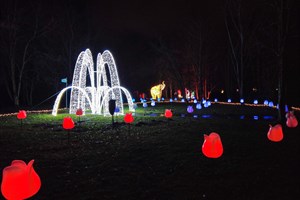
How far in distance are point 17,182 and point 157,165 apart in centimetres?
313

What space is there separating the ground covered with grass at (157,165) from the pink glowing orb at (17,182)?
60 centimetres

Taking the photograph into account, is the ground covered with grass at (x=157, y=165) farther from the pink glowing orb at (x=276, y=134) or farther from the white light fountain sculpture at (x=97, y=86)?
the white light fountain sculpture at (x=97, y=86)

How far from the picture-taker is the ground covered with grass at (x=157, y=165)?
5.14 meters

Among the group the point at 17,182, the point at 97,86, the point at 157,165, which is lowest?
the point at 157,165

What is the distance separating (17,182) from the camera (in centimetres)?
432

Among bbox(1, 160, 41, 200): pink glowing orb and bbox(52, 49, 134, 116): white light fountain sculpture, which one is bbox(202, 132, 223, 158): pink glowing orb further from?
bbox(52, 49, 134, 116): white light fountain sculpture

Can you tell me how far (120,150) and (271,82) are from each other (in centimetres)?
3051

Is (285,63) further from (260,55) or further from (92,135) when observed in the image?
(260,55)

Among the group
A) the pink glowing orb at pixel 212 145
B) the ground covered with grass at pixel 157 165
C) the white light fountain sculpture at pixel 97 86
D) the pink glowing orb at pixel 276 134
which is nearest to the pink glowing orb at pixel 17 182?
the ground covered with grass at pixel 157 165

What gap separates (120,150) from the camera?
8.41 m

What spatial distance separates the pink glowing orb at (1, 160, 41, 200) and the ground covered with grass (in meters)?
0.60

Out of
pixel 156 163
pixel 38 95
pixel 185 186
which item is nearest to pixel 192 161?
pixel 156 163

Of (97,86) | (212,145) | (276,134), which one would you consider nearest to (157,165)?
(212,145)

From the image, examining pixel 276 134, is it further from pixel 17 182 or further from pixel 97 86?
pixel 97 86
